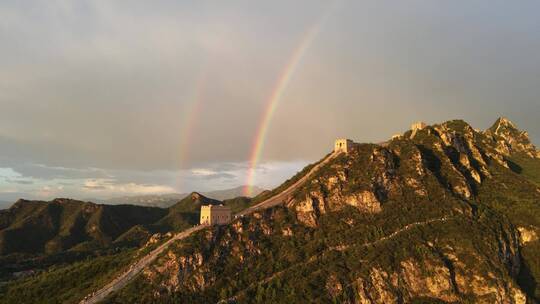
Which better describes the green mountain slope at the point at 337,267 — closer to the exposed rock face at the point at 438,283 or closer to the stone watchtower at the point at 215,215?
the exposed rock face at the point at 438,283

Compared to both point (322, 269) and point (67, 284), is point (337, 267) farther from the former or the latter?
point (67, 284)

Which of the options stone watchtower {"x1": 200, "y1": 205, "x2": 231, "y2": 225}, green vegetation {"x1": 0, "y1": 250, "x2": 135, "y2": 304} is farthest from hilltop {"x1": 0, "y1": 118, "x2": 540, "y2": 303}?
stone watchtower {"x1": 200, "y1": 205, "x2": 231, "y2": 225}

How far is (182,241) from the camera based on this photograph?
7023 inches

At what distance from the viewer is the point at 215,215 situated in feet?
638

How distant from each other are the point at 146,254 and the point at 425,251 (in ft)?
341

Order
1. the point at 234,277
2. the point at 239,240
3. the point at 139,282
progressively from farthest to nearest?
the point at 239,240 → the point at 234,277 → the point at 139,282

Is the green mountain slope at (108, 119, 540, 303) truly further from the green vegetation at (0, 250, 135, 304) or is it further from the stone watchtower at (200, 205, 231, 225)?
the green vegetation at (0, 250, 135, 304)

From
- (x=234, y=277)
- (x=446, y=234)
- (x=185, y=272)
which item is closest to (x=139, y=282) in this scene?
(x=185, y=272)

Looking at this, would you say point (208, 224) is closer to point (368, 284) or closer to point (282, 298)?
point (282, 298)

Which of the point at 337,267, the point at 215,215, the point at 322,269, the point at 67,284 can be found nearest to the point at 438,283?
the point at 337,267

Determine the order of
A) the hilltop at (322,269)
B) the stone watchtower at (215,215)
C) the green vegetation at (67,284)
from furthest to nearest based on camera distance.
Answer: the stone watchtower at (215,215) < the hilltop at (322,269) < the green vegetation at (67,284)

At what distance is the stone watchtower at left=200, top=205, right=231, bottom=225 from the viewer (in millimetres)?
192875

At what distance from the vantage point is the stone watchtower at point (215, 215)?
193 meters

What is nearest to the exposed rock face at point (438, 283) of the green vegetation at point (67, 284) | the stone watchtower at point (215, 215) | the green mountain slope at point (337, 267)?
the green mountain slope at point (337, 267)
